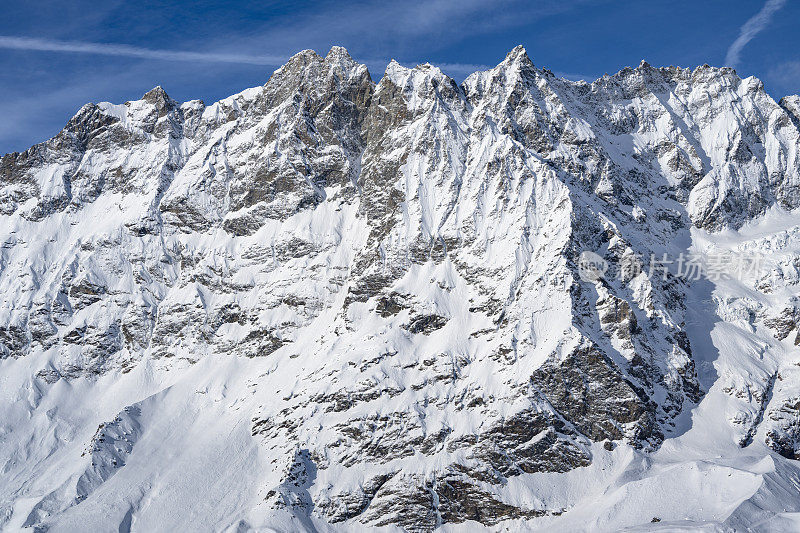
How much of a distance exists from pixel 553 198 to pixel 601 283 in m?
22.8

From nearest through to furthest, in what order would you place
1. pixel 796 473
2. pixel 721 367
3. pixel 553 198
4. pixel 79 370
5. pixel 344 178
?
pixel 796 473 → pixel 721 367 → pixel 553 198 → pixel 79 370 → pixel 344 178

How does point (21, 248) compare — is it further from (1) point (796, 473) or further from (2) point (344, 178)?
(1) point (796, 473)

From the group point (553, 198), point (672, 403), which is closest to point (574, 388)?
point (672, 403)

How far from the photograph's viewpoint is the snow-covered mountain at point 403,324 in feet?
387

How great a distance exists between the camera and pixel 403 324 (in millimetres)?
141000

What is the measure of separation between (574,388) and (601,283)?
2495cm

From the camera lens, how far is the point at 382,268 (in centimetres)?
15075

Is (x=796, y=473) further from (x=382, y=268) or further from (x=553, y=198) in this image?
(x=382, y=268)

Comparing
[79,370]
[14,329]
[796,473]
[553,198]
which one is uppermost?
[553,198]

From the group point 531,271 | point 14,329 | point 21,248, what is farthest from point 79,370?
point 531,271

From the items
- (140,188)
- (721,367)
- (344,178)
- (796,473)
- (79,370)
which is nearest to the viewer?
(796,473)

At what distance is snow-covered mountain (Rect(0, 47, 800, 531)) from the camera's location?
118 metres

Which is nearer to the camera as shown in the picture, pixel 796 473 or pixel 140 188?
pixel 796 473

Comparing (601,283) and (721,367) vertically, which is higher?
(601,283)
